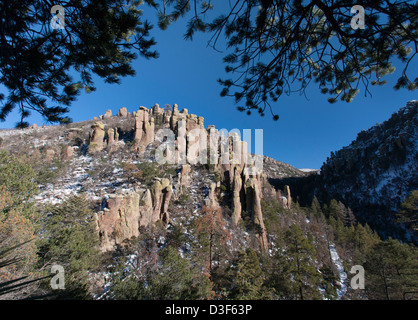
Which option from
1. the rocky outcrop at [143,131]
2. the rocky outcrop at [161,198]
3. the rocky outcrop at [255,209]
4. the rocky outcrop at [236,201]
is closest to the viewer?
the rocky outcrop at [161,198]

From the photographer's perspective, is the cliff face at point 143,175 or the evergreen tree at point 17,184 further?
the cliff face at point 143,175

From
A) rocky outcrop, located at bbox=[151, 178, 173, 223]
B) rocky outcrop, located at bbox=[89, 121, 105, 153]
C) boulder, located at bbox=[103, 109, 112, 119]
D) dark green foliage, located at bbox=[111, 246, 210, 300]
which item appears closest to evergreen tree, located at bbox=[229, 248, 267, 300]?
dark green foliage, located at bbox=[111, 246, 210, 300]

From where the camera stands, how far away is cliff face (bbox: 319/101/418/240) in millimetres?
47844

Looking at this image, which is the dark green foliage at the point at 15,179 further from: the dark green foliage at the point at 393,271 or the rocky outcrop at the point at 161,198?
the dark green foliage at the point at 393,271

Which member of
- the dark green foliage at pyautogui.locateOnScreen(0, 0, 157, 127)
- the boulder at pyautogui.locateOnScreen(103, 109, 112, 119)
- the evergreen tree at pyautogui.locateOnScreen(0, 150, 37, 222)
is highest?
the boulder at pyautogui.locateOnScreen(103, 109, 112, 119)

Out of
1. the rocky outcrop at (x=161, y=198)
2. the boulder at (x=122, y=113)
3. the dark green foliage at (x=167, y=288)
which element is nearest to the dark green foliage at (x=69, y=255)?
the dark green foliage at (x=167, y=288)

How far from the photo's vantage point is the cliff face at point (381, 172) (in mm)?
47844

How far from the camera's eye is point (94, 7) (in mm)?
2367

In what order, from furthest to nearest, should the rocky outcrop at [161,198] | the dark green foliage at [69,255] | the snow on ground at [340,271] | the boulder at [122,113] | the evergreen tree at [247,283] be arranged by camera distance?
1. the boulder at [122,113]
2. the rocky outcrop at [161,198]
3. the snow on ground at [340,271]
4. the evergreen tree at [247,283]
5. the dark green foliage at [69,255]

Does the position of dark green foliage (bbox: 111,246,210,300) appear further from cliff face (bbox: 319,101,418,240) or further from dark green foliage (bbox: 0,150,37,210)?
cliff face (bbox: 319,101,418,240)

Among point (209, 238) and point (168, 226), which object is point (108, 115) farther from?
point (209, 238)

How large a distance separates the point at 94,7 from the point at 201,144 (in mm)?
38954

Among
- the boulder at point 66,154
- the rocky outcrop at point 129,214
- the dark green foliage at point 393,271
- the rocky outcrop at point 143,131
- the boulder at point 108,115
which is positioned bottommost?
the dark green foliage at point 393,271
